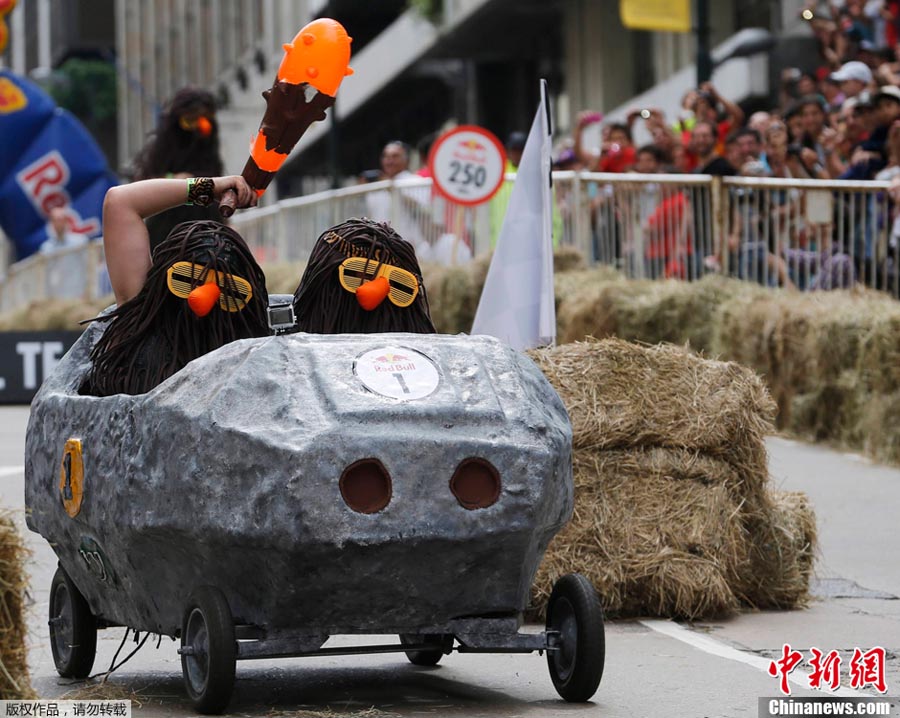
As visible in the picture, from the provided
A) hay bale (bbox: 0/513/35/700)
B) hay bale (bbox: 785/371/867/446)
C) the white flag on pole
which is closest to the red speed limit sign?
hay bale (bbox: 785/371/867/446)

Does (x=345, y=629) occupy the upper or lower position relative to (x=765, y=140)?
lower

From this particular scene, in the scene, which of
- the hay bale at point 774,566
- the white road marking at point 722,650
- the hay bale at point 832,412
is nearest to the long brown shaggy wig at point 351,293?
the white road marking at point 722,650

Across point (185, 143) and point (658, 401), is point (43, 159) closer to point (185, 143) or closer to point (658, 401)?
point (185, 143)

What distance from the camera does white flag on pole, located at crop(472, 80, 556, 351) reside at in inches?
397

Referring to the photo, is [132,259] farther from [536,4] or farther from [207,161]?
[536,4]

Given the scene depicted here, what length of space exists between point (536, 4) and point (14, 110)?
9666 mm

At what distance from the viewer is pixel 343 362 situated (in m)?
5.93

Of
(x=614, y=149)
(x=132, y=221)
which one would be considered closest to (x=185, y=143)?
(x=132, y=221)

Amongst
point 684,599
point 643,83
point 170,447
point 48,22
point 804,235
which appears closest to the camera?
point 170,447

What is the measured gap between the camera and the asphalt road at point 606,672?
6262 mm

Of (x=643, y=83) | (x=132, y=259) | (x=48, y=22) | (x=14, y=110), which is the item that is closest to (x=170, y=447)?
(x=132, y=259)

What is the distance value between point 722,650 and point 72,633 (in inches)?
91.9

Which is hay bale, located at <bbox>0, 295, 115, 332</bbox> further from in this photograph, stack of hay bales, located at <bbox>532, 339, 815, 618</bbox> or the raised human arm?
the raised human arm

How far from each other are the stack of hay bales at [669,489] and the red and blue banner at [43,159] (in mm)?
29753
